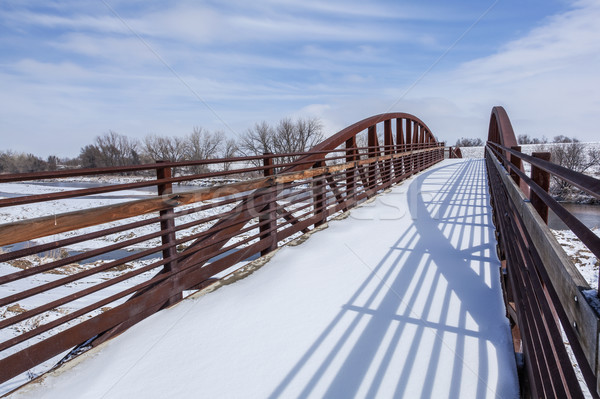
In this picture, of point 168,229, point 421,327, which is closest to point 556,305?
point 421,327

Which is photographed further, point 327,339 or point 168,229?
point 168,229

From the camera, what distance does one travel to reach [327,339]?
250 centimetres

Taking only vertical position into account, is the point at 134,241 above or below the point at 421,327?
above

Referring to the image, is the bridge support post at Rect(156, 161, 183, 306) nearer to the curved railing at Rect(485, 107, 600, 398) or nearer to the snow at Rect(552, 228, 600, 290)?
the curved railing at Rect(485, 107, 600, 398)

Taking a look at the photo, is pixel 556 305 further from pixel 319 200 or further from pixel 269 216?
pixel 319 200

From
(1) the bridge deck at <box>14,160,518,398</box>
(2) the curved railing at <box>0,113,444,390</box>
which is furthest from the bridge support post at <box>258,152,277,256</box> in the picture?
(1) the bridge deck at <box>14,160,518,398</box>

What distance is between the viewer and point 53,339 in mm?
2127

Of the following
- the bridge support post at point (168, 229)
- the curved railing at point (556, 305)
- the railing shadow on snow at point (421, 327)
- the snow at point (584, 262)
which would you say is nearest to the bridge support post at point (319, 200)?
the railing shadow on snow at point (421, 327)

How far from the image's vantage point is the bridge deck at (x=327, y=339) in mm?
2051

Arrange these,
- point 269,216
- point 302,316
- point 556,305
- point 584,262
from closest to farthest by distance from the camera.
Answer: point 556,305 → point 302,316 → point 269,216 → point 584,262

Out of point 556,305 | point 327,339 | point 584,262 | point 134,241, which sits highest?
point 134,241

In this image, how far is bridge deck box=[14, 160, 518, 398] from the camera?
2051mm

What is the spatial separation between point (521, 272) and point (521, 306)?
0.70 feet

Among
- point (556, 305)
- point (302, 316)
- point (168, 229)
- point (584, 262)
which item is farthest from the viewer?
point (584, 262)
